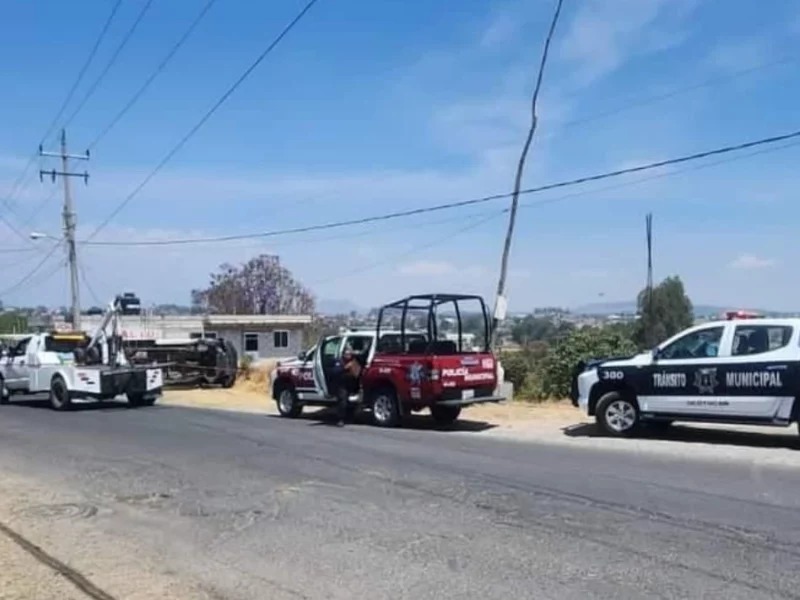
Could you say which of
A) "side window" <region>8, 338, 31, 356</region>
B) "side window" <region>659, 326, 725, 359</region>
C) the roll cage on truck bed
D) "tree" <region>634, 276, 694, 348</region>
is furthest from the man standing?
"tree" <region>634, 276, 694, 348</region>

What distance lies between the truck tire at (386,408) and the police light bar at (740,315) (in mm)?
6357

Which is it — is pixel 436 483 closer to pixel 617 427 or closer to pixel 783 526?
pixel 783 526

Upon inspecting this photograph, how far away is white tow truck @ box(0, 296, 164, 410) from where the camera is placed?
25.0 metres

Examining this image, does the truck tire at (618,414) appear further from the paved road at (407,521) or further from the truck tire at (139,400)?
the truck tire at (139,400)

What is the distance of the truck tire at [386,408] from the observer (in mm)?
18609

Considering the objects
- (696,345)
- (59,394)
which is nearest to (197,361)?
(59,394)

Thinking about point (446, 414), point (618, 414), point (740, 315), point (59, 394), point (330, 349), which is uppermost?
point (740, 315)

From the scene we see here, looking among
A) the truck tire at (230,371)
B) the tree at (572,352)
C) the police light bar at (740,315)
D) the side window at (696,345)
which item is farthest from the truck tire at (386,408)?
the truck tire at (230,371)

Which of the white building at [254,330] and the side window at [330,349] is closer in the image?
the side window at [330,349]

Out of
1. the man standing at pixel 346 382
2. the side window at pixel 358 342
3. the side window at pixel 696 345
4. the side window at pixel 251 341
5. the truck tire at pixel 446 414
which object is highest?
the side window at pixel 251 341

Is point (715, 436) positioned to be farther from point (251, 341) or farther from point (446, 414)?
point (251, 341)

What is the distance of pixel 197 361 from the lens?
35344mm

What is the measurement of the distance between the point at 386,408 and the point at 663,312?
41.3m

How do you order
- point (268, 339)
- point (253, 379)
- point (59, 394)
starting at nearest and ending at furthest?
point (59, 394) → point (253, 379) → point (268, 339)
